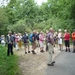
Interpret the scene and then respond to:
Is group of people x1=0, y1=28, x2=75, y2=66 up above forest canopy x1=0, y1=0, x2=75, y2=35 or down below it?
below

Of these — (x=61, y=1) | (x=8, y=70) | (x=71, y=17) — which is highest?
(x=61, y=1)

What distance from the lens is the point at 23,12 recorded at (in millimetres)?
53219

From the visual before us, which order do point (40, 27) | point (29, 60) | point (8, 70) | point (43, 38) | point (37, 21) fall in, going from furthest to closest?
point (37, 21), point (40, 27), point (43, 38), point (29, 60), point (8, 70)

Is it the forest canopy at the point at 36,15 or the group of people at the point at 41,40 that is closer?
the group of people at the point at 41,40

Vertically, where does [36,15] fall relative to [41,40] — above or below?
above

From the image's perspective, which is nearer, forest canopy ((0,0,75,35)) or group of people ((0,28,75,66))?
group of people ((0,28,75,66))

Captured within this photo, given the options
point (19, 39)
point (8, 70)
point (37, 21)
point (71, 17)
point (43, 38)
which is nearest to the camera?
point (8, 70)

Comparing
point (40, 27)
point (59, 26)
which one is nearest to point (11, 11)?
point (40, 27)

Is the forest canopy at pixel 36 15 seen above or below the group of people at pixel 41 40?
above

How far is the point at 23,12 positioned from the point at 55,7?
59.8ft

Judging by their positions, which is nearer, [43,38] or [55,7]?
[43,38]

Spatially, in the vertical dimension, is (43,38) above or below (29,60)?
above

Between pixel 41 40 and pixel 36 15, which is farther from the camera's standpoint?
pixel 36 15

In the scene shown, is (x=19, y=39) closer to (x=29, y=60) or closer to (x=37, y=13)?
(x=29, y=60)
